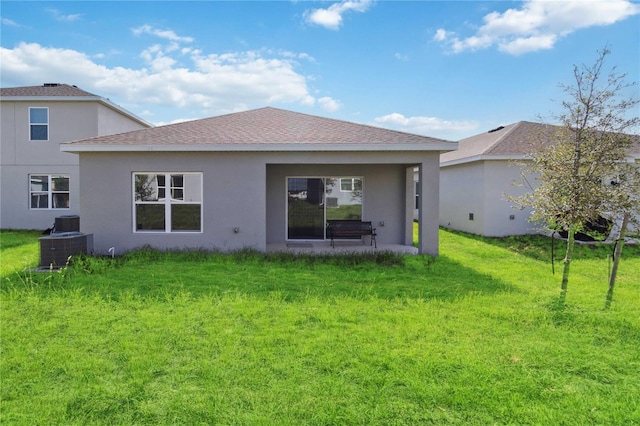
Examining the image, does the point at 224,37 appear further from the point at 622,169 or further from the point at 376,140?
the point at 622,169

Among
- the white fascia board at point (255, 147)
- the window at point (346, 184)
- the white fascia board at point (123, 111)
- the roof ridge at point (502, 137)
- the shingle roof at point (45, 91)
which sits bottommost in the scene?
the window at point (346, 184)

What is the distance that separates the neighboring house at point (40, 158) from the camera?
52.3ft

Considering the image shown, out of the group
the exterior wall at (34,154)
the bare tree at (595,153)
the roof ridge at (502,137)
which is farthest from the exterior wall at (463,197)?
the exterior wall at (34,154)

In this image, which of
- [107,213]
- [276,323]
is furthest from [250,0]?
[276,323]

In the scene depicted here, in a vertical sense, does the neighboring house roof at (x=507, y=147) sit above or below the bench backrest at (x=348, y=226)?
above

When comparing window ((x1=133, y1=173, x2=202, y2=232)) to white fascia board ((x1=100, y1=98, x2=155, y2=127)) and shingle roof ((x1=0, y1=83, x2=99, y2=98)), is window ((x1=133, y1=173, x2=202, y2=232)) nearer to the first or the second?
white fascia board ((x1=100, y1=98, x2=155, y2=127))

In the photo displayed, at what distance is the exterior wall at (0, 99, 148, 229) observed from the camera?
15953 mm

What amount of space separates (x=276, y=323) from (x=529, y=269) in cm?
673

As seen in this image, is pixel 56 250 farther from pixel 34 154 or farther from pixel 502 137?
pixel 502 137

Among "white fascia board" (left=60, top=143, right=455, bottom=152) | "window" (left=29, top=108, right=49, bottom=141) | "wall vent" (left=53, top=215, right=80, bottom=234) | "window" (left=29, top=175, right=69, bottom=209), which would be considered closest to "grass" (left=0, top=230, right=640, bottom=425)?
"white fascia board" (left=60, top=143, right=455, bottom=152)

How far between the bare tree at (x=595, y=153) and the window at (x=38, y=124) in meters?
18.7

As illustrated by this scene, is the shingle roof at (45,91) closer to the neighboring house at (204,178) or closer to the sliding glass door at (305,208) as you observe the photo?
the neighboring house at (204,178)

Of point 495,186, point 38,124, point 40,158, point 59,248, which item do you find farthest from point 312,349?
point 38,124

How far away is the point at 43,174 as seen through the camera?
16.0m
